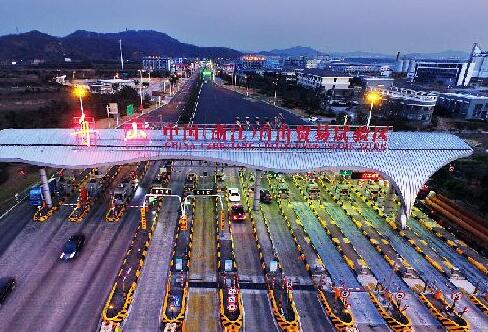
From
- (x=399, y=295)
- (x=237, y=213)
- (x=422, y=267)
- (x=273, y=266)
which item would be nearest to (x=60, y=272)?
(x=237, y=213)

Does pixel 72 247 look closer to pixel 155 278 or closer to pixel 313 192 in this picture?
pixel 155 278

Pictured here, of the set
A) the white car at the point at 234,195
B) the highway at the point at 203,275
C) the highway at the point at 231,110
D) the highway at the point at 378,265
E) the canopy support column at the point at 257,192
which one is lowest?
the highway at the point at 231,110

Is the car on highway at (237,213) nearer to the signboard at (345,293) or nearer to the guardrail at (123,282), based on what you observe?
the guardrail at (123,282)

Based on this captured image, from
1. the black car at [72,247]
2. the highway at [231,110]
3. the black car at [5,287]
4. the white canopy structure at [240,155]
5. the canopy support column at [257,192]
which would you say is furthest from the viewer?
the highway at [231,110]

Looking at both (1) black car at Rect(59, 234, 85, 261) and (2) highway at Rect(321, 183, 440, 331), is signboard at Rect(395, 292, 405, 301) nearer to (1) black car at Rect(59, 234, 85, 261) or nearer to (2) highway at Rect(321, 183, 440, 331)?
(2) highway at Rect(321, 183, 440, 331)

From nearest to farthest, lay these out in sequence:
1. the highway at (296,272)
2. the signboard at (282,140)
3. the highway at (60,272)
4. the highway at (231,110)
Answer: the highway at (60,272) → the highway at (296,272) → the signboard at (282,140) → the highway at (231,110)

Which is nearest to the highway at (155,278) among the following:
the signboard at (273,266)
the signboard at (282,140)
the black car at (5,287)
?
the signboard at (282,140)

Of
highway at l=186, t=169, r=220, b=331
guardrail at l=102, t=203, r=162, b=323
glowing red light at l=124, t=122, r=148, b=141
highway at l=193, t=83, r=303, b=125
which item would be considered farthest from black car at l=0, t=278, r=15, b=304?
highway at l=193, t=83, r=303, b=125
